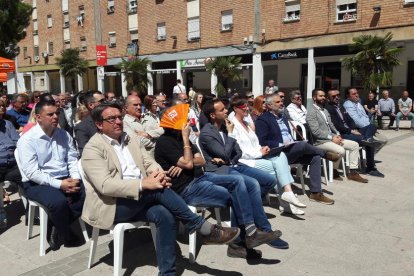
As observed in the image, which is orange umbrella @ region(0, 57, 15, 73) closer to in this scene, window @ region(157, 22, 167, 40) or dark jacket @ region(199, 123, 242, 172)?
dark jacket @ region(199, 123, 242, 172)

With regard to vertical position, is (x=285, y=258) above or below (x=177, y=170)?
below

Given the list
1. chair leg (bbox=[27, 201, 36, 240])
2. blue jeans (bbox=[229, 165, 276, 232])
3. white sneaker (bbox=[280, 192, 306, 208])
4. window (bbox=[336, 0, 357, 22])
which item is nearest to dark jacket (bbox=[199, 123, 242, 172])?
blue jeans (bbox=[229, 165, 276, 232])

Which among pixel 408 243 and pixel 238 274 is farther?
pixel 408 243

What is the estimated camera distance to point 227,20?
22.2 m

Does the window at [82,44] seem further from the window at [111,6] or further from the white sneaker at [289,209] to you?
the white sneaker at [289,209]

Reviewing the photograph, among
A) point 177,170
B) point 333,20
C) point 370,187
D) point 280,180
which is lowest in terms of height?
point 370,187

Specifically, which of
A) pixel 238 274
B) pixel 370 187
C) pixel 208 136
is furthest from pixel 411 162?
Result: pixel 238 274

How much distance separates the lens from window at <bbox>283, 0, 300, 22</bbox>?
19562 mm

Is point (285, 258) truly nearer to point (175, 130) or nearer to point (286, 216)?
point (286, 216)

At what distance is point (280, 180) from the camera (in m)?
5.02

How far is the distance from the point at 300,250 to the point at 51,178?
2663 mm

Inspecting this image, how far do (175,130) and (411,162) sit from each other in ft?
21.3

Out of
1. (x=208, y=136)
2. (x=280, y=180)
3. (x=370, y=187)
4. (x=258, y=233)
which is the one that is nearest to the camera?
(x=258, y=233)

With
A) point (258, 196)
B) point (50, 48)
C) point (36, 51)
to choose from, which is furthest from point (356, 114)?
point (36, 51)
